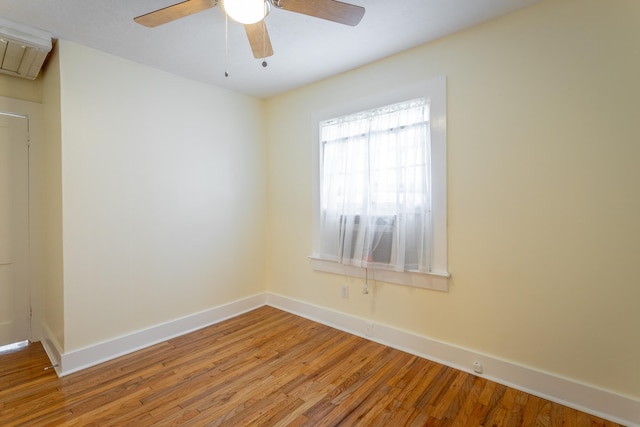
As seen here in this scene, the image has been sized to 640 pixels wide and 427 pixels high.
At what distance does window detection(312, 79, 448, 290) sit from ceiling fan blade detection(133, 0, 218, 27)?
164 cm

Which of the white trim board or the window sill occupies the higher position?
the window sill

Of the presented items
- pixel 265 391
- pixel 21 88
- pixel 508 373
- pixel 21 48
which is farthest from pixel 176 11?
pixel 508 373

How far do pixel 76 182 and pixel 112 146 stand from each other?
0.41 metres

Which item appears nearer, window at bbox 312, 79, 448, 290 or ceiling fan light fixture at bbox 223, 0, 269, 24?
ceiling fan light fixture at bbox 223, 0, 269, 24

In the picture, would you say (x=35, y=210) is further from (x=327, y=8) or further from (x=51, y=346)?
(x=327, y=8)

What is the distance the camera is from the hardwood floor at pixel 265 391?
1.86m

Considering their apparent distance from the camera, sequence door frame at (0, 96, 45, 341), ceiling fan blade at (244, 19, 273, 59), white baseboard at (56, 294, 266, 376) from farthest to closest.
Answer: door frame at (0, 96, 45, 341) < white baseboard at (56, 294, 266, 376) < ceiling fan blade at (244, 19, 273, 59)

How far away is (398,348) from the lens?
107 inches

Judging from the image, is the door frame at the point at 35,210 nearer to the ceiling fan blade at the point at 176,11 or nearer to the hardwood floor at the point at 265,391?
the hardwood floor at the point at 265,391

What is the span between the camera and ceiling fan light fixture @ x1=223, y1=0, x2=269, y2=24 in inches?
56.2

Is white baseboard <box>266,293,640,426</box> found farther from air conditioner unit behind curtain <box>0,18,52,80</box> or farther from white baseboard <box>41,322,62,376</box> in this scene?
air conditioner unit behind curtain <box>0,18,52,80</box>

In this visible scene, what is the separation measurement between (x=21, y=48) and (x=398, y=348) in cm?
384

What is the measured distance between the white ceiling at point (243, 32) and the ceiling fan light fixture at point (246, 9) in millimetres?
618

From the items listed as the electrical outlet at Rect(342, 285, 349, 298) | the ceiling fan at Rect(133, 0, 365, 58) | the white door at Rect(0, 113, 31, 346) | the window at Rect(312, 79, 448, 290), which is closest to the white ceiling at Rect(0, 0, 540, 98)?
the ceiling fan at Rect(133, 0, 365, 58)
